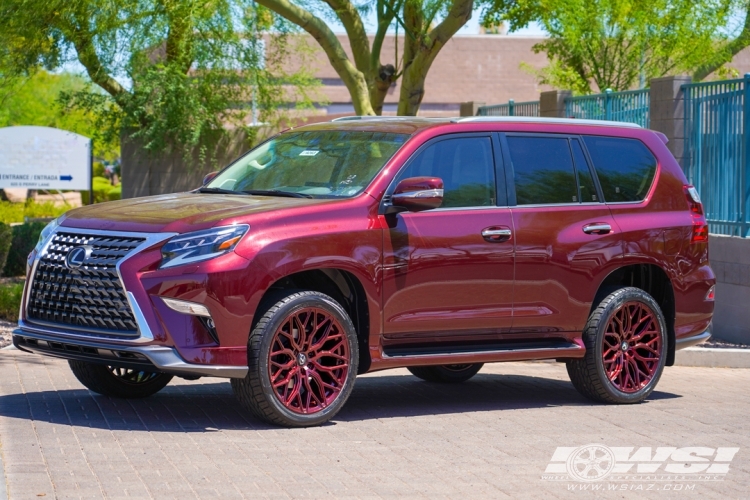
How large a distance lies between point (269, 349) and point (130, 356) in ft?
2.82

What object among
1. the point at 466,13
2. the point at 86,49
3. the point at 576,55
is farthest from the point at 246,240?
the point at 576,55

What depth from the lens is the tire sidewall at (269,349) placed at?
7.79 meters

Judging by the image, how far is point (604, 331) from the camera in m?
9.47

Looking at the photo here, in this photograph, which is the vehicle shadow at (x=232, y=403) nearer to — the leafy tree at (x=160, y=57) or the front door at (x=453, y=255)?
the front door at (x=453, y=255)

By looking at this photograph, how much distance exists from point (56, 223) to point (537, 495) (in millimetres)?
3856

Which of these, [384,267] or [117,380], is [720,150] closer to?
[384,267]

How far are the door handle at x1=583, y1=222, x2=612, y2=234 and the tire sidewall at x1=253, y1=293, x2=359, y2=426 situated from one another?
219 centimetres

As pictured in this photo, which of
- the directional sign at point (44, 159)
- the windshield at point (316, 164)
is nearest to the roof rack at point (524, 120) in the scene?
the windshield at point (316, 164)

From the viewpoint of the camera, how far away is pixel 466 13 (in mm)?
18016

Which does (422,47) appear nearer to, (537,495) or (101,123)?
(101,123)

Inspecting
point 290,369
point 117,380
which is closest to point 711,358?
point 290,369

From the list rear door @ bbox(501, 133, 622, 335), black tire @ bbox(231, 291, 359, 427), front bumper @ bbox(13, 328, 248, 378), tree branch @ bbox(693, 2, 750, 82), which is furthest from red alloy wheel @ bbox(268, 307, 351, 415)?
tree branch @ bbox(693, 2, 750, 82)

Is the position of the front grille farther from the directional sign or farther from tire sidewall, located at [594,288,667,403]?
the directional sign

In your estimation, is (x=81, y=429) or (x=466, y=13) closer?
A: (x=81, y=429)
